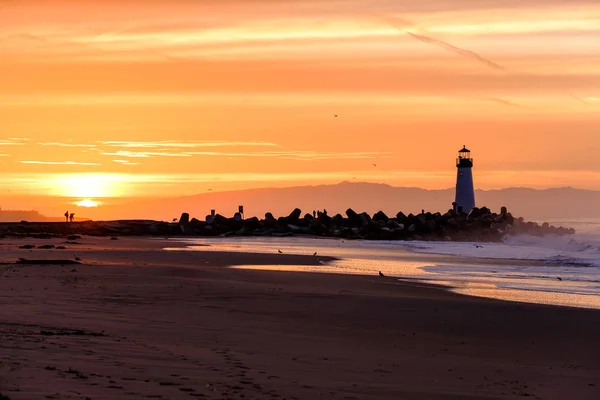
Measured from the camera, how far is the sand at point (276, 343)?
8.23 metres

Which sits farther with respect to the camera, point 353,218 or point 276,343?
point 353,218

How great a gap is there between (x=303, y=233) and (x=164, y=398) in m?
55.5

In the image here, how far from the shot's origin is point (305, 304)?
16250mm

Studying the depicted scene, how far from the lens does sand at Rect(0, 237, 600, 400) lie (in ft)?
27.0

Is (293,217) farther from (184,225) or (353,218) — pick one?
(184,225)

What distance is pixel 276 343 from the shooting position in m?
11.2

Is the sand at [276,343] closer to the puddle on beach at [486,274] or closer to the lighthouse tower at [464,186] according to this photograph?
the puddle on beach at [486,274]

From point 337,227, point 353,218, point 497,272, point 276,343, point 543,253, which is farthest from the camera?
point 353,218

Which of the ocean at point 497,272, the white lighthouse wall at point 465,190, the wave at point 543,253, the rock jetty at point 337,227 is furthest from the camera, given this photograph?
the white lighthouse wall at point 465,190

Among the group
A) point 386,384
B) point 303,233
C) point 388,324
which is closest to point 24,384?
point 386,384

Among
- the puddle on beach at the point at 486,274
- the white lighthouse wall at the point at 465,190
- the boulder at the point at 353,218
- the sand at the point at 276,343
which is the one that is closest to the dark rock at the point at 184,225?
the boulder at the point at 353,218

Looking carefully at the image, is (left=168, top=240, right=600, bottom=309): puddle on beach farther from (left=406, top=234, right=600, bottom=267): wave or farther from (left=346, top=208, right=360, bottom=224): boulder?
(left=346, top=208, right=360, bottom=224): boulder

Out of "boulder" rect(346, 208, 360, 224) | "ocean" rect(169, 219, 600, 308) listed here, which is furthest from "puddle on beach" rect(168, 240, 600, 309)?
"boulder" rect(346, 208, 360, 224)

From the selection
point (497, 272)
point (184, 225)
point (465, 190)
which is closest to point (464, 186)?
point (465, 190)
